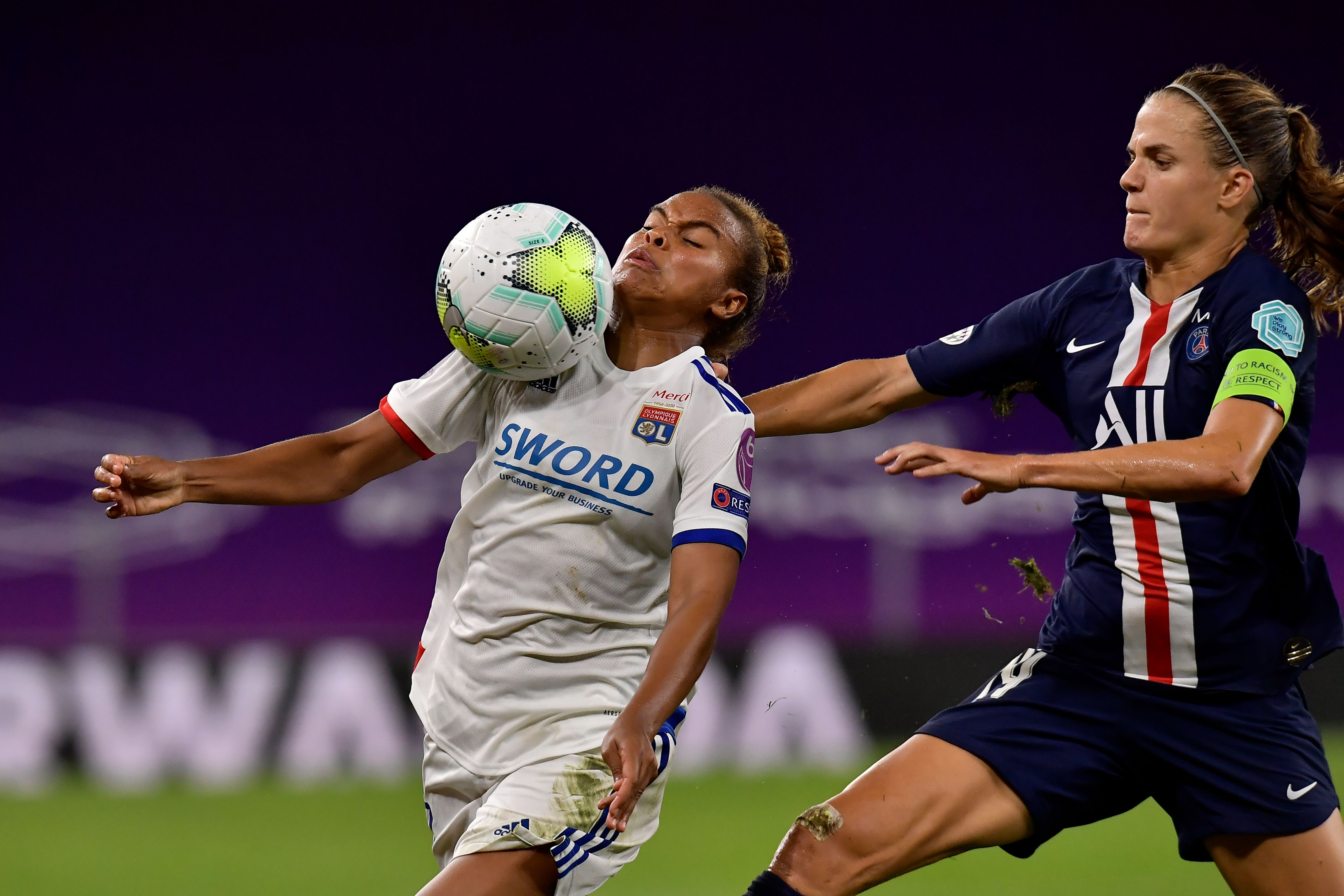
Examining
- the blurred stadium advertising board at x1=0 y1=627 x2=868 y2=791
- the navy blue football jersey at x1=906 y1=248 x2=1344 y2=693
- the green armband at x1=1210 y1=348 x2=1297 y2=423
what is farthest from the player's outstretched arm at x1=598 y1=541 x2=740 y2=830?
the blurred stadium advertising board at x1=0 y1=627 x2=868 y2=791

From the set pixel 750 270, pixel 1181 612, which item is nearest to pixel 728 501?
pixel 750 270

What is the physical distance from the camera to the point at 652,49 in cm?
899

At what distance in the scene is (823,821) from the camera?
3076 millimetres

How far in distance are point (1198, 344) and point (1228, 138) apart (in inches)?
18.6

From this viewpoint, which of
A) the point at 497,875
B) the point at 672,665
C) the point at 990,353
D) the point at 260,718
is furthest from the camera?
the point at 260,718

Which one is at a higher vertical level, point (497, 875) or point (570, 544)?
point (570, 544)

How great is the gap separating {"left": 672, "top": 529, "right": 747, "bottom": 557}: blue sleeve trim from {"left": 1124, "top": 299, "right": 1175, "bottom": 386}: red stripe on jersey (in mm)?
983

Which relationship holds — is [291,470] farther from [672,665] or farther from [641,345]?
[672,665]

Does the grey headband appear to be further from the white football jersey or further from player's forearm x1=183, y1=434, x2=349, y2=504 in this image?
player's forearm x1=183, y1=434, x2=349, y2=504

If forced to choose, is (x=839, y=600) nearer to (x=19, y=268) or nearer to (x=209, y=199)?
(x=209, y=199)

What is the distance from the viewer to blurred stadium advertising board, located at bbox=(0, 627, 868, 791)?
714cm

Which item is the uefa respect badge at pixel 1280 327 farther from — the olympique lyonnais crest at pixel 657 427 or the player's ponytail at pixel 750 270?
the olympique lyonnais crest at pixel 657 427

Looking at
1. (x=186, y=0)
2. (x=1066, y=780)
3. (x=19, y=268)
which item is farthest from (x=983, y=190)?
(x=1066, y=780)

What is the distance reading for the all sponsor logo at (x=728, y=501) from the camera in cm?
289
